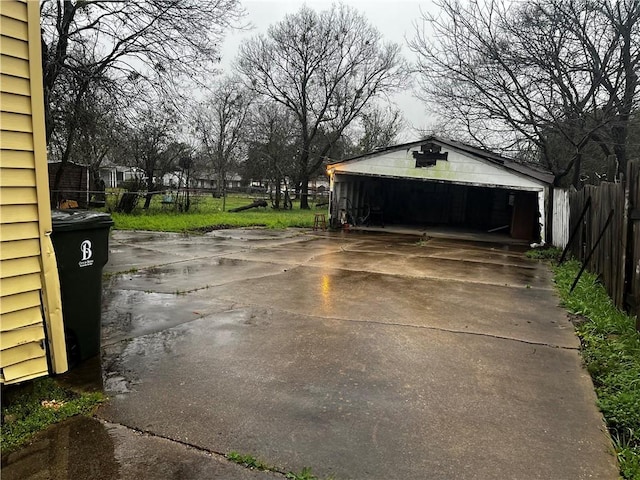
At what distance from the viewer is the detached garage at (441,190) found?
15070 mm

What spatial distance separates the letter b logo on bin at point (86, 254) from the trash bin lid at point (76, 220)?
13 centimetres

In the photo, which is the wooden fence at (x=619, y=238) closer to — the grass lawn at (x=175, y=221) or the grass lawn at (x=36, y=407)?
the grass lawn at (x=36, y=407)

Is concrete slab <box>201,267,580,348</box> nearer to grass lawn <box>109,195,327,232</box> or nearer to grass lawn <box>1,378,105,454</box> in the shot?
grass lawn <box>1,378,105,454</box>

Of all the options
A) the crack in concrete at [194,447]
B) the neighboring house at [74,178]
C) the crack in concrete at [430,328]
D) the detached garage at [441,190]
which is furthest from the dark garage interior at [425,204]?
the crack in concrete at [194,447]

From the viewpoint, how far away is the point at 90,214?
3758 mm

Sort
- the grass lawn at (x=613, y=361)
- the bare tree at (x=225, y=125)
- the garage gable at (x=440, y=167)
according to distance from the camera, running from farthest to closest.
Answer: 1. the bare tree at (x=225, y=125)
2. the garage gable at (x=440, y=167)
3. the grass lawn at (x=613, y=361)

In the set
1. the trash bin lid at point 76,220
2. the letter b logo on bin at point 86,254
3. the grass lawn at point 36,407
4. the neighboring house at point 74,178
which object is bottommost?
the grass lawn at point 36,407

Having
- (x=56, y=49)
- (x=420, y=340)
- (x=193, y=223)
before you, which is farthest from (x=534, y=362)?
(x=193, y=223)

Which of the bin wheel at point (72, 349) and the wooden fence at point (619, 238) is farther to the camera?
the wooden fence at point (619, 238)

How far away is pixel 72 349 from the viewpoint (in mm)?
3623

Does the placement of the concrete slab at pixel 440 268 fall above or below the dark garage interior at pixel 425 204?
below

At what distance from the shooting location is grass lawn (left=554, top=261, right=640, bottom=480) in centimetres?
283

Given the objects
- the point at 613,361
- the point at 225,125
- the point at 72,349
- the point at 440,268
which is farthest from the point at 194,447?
the point at 225,125

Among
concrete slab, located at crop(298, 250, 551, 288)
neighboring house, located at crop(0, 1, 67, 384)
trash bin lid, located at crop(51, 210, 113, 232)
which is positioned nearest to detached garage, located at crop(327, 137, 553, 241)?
concrete slab, located at crop(298, 250, 551, 288)
